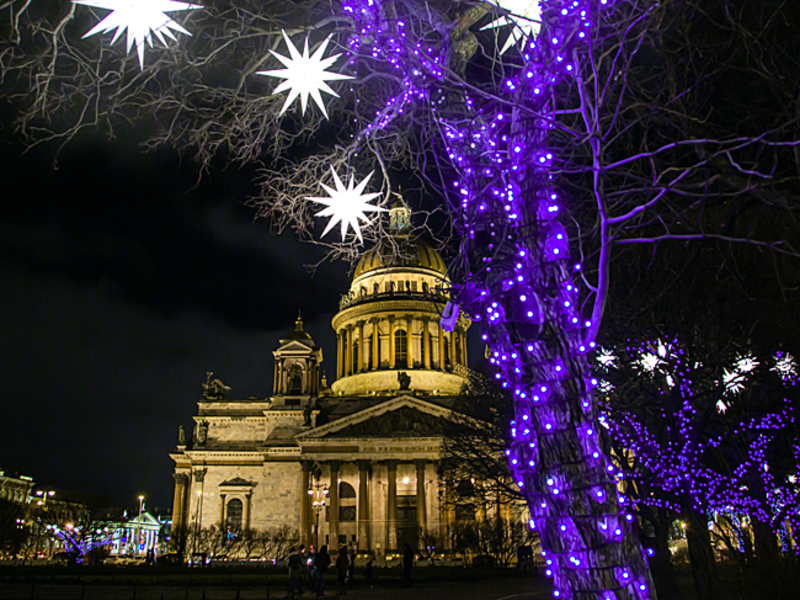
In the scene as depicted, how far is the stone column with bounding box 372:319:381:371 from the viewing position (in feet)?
239

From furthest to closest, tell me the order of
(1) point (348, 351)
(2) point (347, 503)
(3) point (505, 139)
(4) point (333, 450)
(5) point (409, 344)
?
(1) point (348, 351)
(5) point (409, 344)
(2) point (347, 503)
(4) point (333, 450)
(3) point (505, 139)

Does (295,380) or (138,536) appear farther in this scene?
(138,536)

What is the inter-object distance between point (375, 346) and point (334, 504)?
20969mm

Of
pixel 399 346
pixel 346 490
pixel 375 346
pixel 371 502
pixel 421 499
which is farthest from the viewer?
pixel 399 346

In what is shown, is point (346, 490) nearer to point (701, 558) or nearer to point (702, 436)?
point (702, 436)

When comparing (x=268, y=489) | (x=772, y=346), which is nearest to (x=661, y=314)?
(x=772, y=346)

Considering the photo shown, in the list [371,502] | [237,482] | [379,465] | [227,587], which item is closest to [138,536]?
[237,482]

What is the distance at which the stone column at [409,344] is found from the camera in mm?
72238

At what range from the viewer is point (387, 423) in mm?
59250

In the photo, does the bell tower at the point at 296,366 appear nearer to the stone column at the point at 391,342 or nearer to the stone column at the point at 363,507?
the stone column at the point at 391,342

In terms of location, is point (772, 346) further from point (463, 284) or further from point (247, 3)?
point (247, 3)

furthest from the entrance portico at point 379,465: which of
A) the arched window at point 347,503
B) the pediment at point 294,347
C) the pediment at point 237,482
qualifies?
the pediment at point 294,347

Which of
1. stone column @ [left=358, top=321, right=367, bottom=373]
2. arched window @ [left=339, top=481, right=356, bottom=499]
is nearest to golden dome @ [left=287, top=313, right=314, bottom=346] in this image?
stone column @ [left=358, top=321, right=367, bottom=373]

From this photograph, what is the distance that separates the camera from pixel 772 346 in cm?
1460
